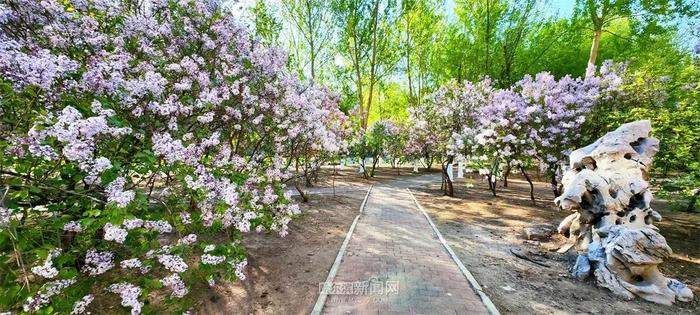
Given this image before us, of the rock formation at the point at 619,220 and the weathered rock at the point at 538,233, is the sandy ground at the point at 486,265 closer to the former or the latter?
the weathered rock at the point at 538,233

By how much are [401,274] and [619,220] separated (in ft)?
16.1

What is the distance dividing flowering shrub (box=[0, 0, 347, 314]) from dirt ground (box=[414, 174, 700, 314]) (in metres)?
4.39

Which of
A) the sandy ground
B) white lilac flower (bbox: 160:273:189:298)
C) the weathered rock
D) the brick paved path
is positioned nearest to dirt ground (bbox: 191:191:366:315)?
the sandy ground

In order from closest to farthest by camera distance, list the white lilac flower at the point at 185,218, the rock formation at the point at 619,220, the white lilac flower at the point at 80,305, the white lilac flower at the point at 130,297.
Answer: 1. the white lilac flower at the point at 80,305
2. the white lilac flower at the point at 130,297
3. the white lilac flower at the point at 185,218
4. the rock formation at the point at 619,220

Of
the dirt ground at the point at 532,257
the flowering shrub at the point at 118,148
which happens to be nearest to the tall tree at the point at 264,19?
the flowering shrub at the point at 118,148

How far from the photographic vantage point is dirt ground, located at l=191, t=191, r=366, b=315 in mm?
4980

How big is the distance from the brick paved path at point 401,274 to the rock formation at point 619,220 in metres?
2.86

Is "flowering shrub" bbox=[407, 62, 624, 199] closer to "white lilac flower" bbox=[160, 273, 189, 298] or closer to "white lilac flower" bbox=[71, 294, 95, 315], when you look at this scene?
"white lilac flower" bbox=[160, 273, 189, 298]

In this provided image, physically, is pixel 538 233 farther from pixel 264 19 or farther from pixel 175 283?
pixel 264 19

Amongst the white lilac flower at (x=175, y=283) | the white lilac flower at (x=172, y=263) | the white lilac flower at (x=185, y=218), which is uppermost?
the white lilac flower at (x=185, y=218)

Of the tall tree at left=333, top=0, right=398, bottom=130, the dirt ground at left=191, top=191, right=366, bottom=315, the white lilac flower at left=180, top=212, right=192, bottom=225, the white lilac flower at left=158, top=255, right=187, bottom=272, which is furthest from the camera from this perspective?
the tall tree at left=333, top=0, right=398, bottom=130

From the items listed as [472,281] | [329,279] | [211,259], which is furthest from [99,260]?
[472,281]

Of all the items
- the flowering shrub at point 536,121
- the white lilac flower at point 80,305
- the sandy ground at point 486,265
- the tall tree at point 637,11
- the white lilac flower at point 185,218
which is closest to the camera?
the white lilac flower at point 80,305

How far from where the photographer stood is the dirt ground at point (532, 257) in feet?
17.5
